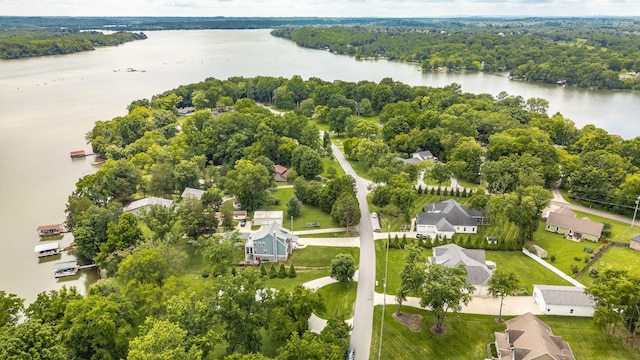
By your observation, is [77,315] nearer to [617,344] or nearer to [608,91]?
[617,344]

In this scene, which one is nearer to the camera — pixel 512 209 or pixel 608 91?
pixel 512 209

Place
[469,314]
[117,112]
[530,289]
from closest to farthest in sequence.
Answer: [469,314]
[530,289]
[117,112]

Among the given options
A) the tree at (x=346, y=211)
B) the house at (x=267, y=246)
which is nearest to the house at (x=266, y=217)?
the house at (x=267, y=246)

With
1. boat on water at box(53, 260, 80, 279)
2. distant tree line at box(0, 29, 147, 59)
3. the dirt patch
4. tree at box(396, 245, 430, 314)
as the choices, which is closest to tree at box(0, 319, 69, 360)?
boat on water at box(53, 260, 80, 279)

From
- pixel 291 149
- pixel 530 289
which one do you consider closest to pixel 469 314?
pixel 530 289

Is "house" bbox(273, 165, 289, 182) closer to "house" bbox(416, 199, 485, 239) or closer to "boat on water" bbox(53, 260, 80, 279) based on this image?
"house" bbox(416, 199, 485, 239)

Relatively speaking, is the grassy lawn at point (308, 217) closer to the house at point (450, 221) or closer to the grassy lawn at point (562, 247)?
the house at point (450, 221)
